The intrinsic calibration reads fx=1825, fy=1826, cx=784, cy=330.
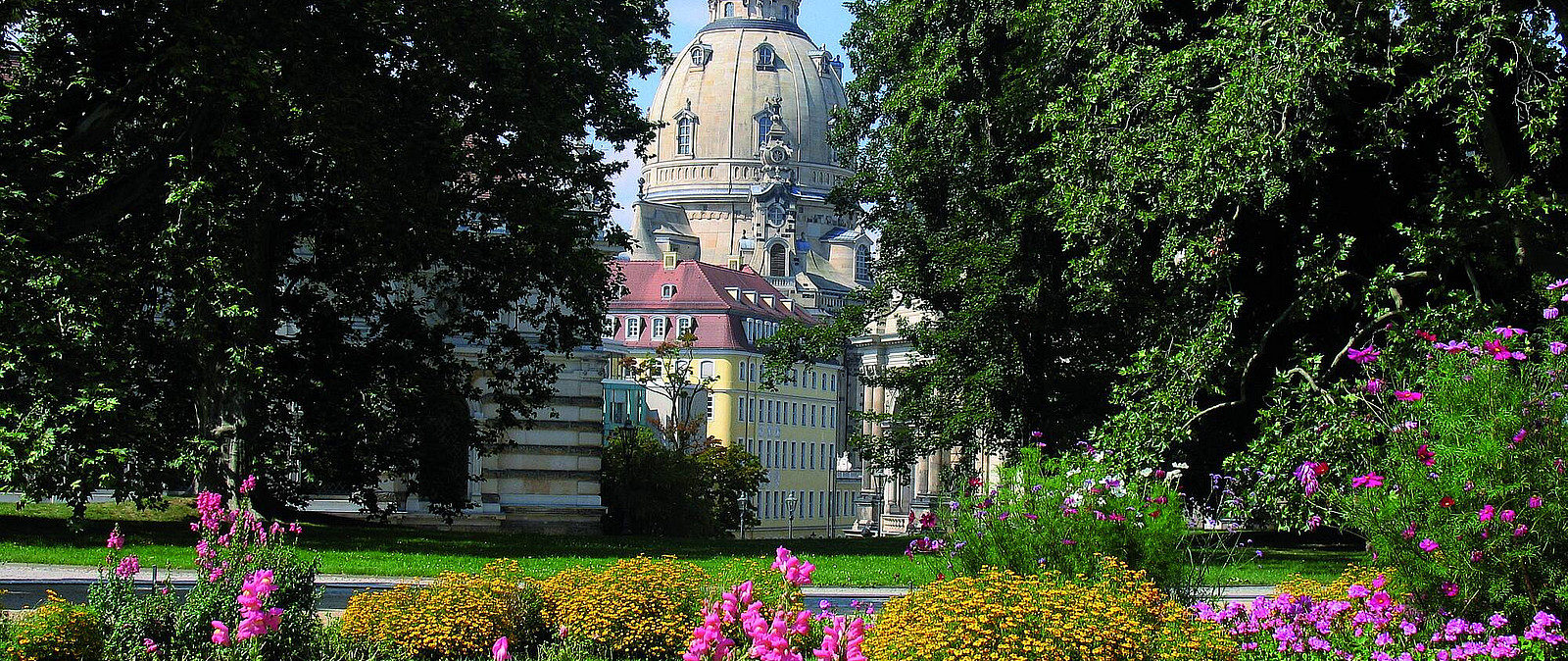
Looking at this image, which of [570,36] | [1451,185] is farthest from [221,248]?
[1451,185]

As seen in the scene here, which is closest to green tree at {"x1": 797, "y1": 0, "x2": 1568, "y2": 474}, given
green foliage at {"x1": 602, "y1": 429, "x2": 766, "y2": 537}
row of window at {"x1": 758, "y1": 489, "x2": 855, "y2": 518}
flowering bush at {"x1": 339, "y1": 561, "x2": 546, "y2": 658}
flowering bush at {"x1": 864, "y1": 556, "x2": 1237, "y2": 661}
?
flowering bush at {"x1": 864, "y1": 556, "x2": 1237, "y2": 661}

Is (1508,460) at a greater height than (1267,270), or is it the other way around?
(1267,270)

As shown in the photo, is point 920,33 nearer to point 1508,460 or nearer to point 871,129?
point 871,129

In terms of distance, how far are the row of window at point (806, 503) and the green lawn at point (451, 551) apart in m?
101

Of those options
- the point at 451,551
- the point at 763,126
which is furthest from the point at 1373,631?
the point at 763,126

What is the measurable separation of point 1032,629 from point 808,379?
133380 millimetres

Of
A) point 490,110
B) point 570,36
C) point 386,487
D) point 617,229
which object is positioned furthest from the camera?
point 386,487

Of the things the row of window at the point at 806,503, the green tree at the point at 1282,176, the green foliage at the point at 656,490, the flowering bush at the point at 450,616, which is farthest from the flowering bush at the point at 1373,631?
the row of window at the point at 806,503

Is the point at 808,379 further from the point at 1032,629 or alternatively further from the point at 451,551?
the point at 1032,629

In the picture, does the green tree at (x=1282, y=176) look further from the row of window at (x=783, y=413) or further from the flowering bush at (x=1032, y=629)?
the row of window at (x=783, y=413)

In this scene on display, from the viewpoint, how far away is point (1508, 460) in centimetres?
1204

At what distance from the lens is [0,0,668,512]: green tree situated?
2259 cm

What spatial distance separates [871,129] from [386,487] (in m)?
17.2

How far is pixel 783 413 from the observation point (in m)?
143
